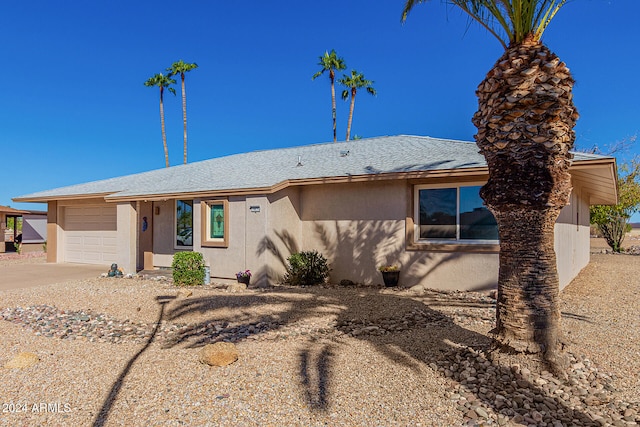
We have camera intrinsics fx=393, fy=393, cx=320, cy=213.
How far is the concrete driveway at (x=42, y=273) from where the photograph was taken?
12.0 m

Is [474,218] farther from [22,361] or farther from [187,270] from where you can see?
[22,361]

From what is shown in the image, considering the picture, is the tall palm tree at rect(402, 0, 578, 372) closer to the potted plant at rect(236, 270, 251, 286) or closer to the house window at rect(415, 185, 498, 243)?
the house window at rect(415, 185, 498, 243)

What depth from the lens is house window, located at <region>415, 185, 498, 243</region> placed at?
31.8 feet

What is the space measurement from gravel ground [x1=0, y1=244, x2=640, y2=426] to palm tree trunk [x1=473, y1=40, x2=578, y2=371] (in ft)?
1.94

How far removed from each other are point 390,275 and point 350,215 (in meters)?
2.08

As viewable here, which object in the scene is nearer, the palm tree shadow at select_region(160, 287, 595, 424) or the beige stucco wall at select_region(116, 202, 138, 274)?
the palm tree shadow at select_region(160, 287, 595, 424)

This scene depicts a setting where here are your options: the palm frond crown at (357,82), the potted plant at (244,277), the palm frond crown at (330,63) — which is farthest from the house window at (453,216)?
the palm frond crown at (330,63)

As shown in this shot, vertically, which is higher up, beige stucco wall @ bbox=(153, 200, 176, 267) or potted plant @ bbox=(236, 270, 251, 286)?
beige stucco wall @ bbox=(153, 200, 176, 267)

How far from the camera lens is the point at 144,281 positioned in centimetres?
1223

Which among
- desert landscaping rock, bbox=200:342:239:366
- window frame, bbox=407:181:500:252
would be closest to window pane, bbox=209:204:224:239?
window frame, bbox=407:181:500:252

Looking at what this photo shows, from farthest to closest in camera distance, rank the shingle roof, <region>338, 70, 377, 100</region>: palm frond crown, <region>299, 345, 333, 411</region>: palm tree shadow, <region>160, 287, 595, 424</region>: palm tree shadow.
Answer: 1. <region>338, 70, 377, 100</region>: palm frond crown
2. the shingle roof
3. <region>160, 287, 595, 424</region>: palm tree shadow
4. <region>299, 345, 333, 411</region>: palm tree shadow

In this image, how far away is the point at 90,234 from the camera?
17.0 m

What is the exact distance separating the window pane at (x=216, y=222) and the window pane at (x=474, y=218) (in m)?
7.03

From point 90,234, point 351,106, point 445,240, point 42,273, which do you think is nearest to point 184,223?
point 42,273
